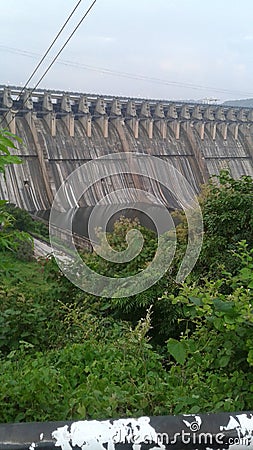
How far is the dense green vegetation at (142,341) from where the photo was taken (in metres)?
1.28

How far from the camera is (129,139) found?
20672 millimetres

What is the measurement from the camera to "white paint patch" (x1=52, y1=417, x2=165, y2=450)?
29.1 inches

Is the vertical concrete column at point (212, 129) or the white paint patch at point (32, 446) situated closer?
the white paint patch at point (32, 446)

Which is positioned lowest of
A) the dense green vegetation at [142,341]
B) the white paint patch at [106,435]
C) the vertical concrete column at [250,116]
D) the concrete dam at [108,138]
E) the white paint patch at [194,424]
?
the white paint patch at [194,424]

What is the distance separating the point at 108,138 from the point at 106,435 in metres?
20.0

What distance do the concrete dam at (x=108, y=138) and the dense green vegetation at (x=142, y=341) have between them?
11.8 m

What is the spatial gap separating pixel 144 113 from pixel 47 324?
1925 centimetres

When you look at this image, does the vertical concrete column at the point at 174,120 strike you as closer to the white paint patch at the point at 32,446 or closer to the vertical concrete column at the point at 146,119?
the vertical concrete column at the point at 146,119

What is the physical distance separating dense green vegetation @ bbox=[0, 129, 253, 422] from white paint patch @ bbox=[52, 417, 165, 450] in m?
0.45

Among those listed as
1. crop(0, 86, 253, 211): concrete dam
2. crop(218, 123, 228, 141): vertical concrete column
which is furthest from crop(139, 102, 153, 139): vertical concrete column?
crop(218, 123, 228, 141): vertical concrete column

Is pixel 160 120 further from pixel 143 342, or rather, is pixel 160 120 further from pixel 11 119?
pixel 143 342

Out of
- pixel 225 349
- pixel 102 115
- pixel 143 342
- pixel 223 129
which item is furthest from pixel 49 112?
pixel 225 349

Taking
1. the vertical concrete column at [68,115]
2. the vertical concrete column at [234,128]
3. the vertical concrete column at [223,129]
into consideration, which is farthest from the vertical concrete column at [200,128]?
the vertical concrete column at [68,115]

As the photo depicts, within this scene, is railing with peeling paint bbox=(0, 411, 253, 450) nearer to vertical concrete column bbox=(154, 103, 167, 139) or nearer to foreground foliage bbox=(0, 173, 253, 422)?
foreground foliage bbox=(0, 173, 253, 422)
